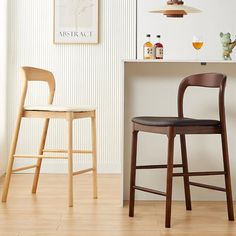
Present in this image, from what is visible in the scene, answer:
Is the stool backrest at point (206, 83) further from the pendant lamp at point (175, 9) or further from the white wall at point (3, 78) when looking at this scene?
the white wall at point (3, 78)

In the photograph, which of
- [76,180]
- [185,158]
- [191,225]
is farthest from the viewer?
[76,180]

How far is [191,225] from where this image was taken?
310cm

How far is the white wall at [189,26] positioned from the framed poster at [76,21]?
43cm

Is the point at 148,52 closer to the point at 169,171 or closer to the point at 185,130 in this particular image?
the point at 185,130

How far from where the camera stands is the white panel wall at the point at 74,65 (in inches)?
201

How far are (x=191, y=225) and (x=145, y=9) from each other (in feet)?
8.55

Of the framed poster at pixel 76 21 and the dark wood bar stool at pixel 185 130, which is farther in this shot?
the framed poster at pixel 76 21

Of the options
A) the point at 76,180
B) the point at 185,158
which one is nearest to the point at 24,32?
the point at 76,180

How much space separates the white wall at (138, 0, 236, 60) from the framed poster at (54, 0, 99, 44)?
43cm

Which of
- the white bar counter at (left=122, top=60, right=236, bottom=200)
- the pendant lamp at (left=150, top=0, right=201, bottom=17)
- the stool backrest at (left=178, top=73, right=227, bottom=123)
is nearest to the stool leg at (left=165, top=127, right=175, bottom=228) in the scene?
the stool backrest at (left=178, top=73, right=227, bottom=123)

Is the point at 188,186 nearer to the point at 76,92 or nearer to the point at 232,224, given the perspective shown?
the point at 232,224

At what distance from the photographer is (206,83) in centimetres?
340

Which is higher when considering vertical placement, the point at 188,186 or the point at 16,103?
the point at 16,103

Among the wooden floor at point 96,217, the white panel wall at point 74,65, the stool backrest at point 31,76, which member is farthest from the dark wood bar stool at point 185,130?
the white panel wall at point 74,65
